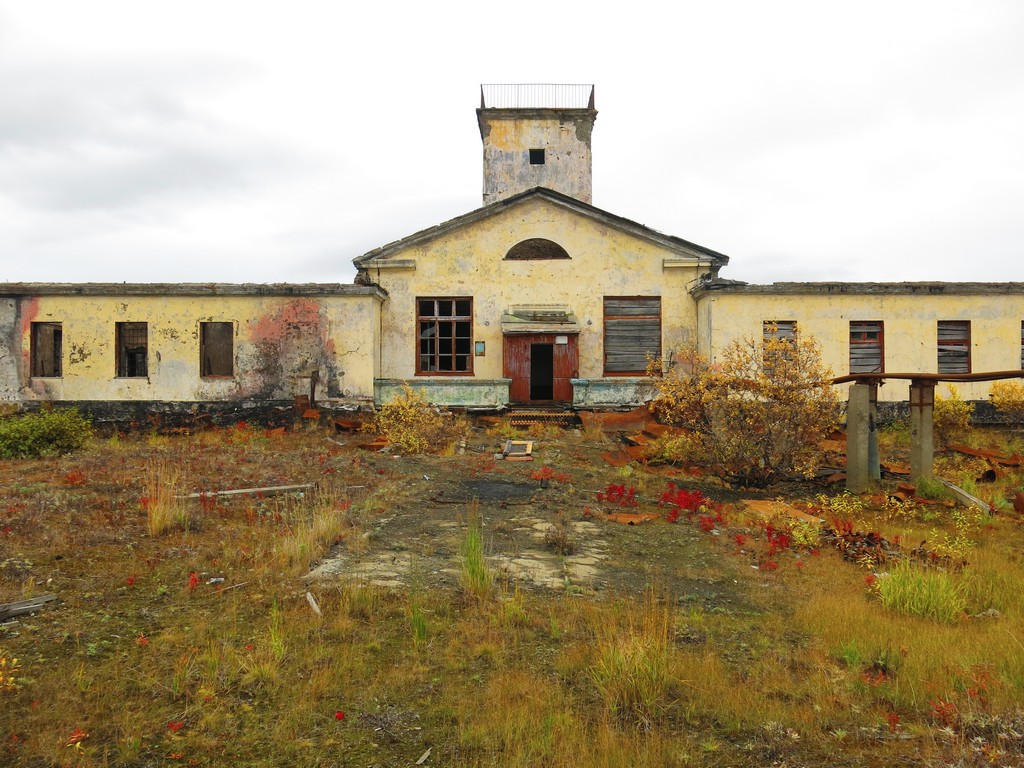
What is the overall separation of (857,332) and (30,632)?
58.5ft

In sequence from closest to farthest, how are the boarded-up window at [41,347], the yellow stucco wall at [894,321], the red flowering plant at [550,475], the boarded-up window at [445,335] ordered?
→ the red flowering plant at [550,475]
the boarded-up window at [41,347]
the yellow stucco wall at [894,321]
the boarded-up window at [445,335]

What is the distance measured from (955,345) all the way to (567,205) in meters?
10.5

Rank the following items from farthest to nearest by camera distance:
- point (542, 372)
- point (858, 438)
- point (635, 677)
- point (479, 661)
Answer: point (542, 372), point (858, 438), point (479, 661), point (635, 677)

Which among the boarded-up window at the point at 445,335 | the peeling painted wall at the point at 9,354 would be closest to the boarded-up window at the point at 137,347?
the peeling painted wall at the point at 9,354

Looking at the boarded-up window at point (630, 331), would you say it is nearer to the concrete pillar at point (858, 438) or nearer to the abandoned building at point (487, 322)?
the abandoned building at point (487, 322)

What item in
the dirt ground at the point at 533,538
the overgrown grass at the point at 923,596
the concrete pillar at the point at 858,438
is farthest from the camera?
the concrete pillar at the point at 858,438

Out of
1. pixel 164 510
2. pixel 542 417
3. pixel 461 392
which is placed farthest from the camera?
pixel 461 392

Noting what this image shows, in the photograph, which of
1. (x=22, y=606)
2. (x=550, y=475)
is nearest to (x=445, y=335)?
(x=550, y=475)

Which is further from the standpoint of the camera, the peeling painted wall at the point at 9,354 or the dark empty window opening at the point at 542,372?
the dark empty window opening at the point at 542,372

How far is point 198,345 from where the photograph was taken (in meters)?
17.2

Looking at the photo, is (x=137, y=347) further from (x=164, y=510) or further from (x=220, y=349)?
(x=164, y=510)

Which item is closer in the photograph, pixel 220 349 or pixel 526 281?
pixel 526 281

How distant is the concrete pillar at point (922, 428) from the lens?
10055 millimetres

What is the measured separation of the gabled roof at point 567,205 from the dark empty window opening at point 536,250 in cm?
106
